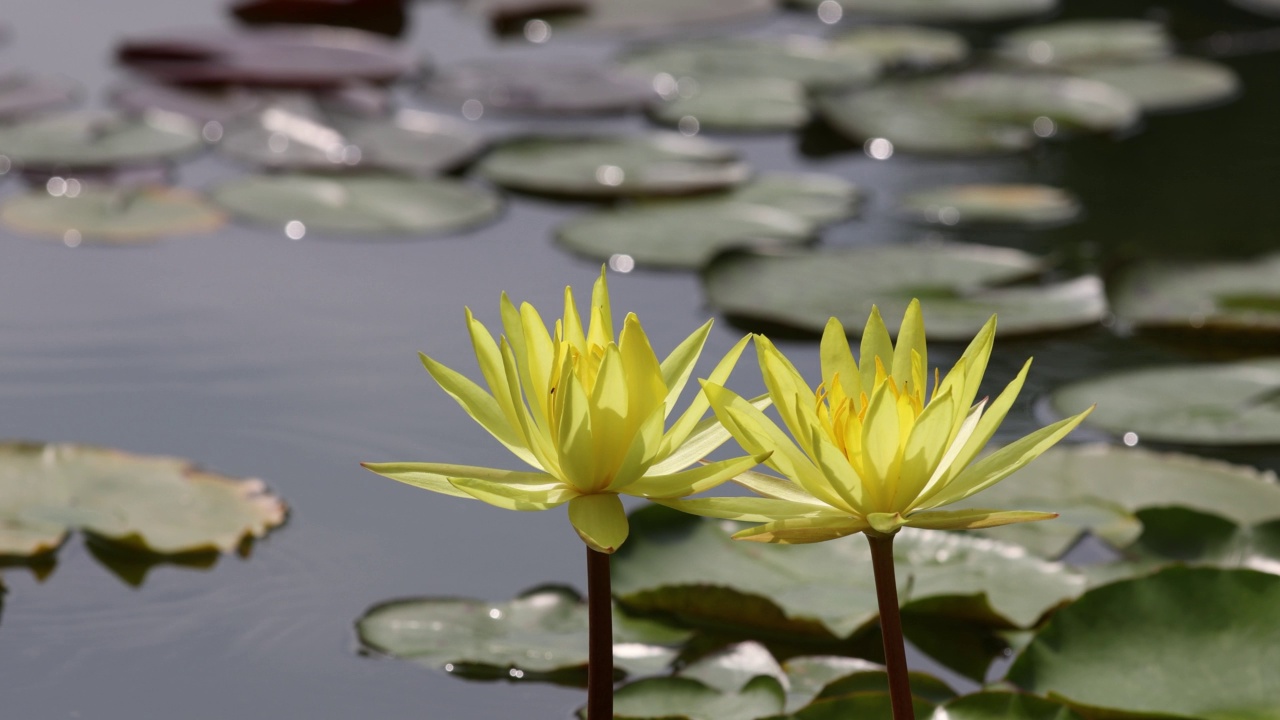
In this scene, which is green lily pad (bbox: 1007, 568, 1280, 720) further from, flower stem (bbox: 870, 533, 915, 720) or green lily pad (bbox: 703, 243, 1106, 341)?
green lily pad (bbox: 703, 243, 1106, 341)

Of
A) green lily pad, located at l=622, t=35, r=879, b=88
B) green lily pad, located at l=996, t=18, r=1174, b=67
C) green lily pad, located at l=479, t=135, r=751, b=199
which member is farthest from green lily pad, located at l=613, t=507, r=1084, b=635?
green lily pad, located at l=996, t=18, r=1174, b=67

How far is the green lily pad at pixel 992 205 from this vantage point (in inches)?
97.1

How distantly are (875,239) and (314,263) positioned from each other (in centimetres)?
92

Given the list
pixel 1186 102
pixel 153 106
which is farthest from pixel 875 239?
pixel 153 106

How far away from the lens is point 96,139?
8.93ft

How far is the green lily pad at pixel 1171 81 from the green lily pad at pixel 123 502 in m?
2.30

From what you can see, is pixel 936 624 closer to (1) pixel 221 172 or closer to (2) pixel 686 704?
(2) pixel 686 704

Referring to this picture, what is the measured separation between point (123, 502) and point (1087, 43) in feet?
9.14

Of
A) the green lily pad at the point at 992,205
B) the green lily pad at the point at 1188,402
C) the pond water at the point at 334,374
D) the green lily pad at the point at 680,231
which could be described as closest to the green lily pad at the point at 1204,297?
the pond water at the point at 334,374

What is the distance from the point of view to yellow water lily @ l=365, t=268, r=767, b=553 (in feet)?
2.57

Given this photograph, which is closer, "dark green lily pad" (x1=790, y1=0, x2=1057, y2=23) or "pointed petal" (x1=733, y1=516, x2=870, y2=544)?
"pointed petal" (x1=733, y1=516, x2=870, y2=544)

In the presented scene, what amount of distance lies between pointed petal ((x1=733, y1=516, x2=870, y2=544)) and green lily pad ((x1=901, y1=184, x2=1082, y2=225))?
69.7 inches

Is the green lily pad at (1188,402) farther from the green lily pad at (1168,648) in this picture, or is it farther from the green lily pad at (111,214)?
the green lily pad at (111,214)

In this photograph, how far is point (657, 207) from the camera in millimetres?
2506
